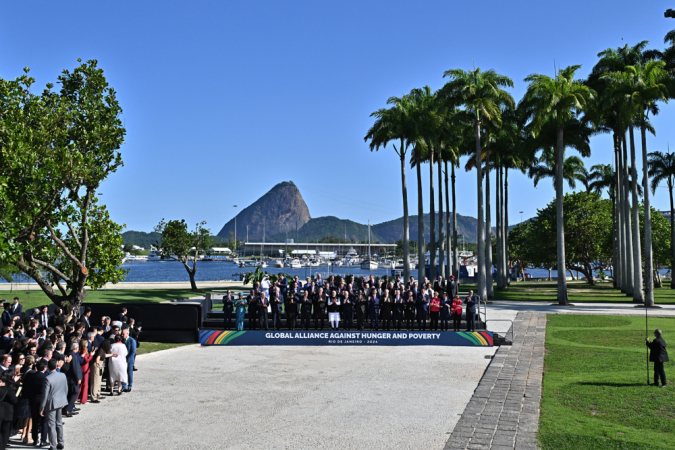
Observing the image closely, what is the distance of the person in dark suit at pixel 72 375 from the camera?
11.3 meters

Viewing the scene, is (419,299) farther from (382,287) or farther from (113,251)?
(113,251)

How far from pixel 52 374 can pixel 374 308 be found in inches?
602

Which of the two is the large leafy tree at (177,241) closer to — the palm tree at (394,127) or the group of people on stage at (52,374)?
the palm tree at (394,127)

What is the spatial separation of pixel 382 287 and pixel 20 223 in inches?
593

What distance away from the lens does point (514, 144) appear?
160ft

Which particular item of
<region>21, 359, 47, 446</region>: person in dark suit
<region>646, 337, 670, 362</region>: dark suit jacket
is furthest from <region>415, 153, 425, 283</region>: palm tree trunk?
<region>21, 359, 47, 446</region>: person in dark suit

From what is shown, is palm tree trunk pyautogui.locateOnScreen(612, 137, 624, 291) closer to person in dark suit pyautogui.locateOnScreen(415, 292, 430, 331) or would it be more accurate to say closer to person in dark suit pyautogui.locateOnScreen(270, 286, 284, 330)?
person in dark suit pyautogui.locateOnScreen(415, 292, 430, 331)

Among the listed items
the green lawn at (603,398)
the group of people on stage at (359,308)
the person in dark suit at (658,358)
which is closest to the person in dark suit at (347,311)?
the group of people on stage at (359,308)

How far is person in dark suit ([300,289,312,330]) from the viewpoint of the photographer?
23797 mm

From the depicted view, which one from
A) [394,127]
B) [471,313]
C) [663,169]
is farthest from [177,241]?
[663,169]

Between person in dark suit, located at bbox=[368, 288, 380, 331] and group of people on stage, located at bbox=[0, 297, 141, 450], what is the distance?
35.4ft

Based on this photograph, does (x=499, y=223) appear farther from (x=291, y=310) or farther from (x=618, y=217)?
(x=291, y=310)

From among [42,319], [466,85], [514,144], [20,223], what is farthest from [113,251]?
[514,144]

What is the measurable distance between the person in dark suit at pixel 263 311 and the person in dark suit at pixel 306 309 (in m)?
1.44
